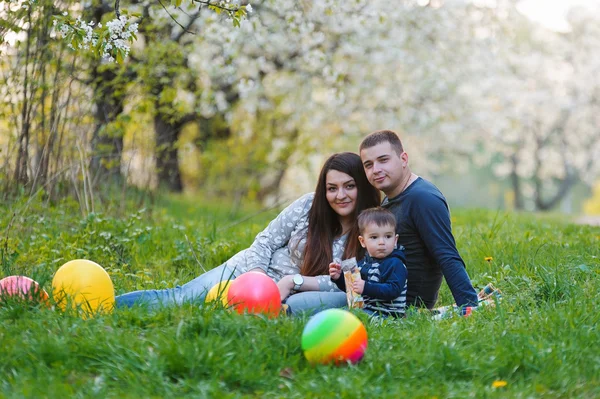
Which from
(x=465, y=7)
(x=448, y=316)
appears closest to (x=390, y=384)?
(x=448, y=316)

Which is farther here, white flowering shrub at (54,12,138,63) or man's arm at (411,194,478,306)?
man's arm at (411,194,478,306)

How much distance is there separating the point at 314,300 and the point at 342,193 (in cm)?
82

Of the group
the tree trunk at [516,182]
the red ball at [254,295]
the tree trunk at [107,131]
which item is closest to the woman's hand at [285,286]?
the red ball at [254,295]

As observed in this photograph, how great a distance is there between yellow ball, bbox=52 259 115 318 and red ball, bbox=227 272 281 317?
30.5 inches

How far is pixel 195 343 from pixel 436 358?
1202mm

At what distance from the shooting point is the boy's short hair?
4.55m

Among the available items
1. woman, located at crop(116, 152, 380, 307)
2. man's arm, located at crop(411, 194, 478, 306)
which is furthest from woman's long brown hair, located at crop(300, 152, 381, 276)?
man's arm, located at crop(411, 194, 478, 306)

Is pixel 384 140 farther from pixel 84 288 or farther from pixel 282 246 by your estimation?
pixel 84 288

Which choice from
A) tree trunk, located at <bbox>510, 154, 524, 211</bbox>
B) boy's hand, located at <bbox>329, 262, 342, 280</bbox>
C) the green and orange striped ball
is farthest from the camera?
tree trunk, located at <bbox>510, 154, 524, 211</bbox>

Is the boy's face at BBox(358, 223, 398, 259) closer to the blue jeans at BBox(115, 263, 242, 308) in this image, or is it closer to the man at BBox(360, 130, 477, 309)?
the man at BBox(360, 130, 477, 309)

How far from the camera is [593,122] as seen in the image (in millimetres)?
30000

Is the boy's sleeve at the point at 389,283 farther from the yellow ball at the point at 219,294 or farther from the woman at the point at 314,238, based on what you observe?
the yellow ball at the point at 219,294

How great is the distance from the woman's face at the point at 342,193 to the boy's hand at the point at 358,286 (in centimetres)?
73

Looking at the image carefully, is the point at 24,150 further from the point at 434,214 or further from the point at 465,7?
the point at 465,7
